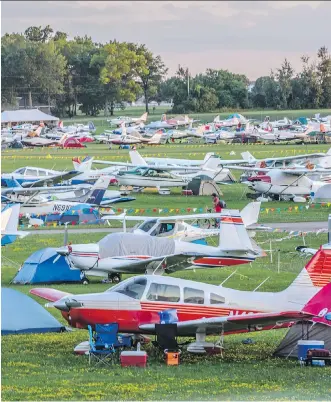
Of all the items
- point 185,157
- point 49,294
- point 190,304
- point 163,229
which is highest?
point 190,304

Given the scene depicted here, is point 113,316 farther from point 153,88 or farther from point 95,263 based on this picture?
point 153,88

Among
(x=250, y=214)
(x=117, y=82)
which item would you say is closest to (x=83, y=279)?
(x=250, y=214)

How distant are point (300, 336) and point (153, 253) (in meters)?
7.78

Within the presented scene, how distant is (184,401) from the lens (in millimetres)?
13961

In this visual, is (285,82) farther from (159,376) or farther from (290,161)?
(159,376)

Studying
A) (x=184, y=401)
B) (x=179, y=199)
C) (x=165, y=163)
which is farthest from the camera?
(x=165, y=163)

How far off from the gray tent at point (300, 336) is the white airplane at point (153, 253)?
4744mm

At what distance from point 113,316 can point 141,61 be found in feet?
434

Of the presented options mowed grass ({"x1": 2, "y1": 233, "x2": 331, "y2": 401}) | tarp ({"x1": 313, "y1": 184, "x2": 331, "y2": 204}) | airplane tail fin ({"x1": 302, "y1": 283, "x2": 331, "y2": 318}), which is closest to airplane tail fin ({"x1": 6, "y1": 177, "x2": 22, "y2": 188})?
tarp ({"x1": 313, "y1": 184, "x2": 331, "y2": 204})

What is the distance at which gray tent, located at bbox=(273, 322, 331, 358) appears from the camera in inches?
644

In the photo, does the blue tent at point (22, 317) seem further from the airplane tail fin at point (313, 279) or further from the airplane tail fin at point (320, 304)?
the airplane tail fin at point (320, 304)

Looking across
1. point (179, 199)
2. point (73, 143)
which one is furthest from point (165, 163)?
point (73, 143)

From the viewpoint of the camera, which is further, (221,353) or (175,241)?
(175,241)

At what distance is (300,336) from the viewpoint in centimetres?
1659
